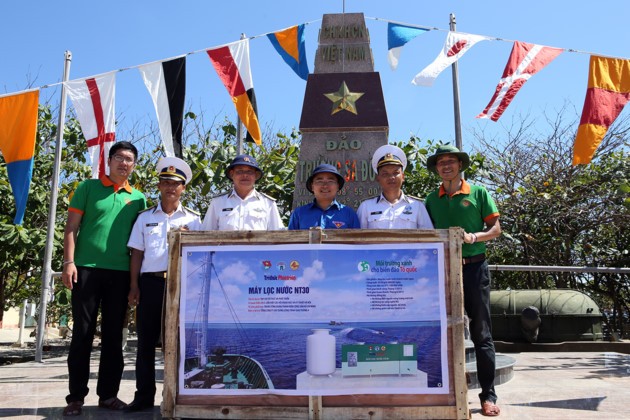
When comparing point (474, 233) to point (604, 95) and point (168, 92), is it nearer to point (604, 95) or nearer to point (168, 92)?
point (604, 95)

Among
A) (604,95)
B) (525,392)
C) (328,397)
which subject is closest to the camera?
(328,397)

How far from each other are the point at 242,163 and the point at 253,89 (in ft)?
10.6

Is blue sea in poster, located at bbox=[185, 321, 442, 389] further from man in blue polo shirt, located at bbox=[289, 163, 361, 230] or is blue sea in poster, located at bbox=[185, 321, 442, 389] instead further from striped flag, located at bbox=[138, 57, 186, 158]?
striped flag, located at bbox=[138, 57, 186, 158]

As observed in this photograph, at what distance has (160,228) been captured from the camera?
4.11 meters

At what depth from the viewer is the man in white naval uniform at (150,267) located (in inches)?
159

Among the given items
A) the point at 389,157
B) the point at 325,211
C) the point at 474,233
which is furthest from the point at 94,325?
the point at 474,233

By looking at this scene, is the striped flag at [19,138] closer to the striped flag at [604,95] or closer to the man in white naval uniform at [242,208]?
the man in white naval uniform at [242,208]

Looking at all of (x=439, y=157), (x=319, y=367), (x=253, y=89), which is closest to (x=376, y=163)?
(x=439, y=157)

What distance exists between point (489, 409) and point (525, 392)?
4.30 feet

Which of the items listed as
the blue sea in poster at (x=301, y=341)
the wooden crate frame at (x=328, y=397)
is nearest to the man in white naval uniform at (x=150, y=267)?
A: the wooden crate frame at (x=328, y=397)

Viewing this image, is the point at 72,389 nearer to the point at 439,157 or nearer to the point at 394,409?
the point at 394,409

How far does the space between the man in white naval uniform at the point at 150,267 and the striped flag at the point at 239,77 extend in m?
2.93

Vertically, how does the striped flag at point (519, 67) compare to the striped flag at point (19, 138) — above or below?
above

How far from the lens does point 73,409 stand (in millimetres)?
3971
